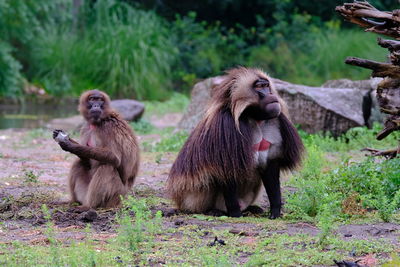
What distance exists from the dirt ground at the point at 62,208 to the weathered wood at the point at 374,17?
5.08 feet

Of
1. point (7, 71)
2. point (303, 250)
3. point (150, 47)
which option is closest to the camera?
point (303, 250)

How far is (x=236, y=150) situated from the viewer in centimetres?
607

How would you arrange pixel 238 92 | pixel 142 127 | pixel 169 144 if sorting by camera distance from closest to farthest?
pixel 238 92 → pixel 169 144 → pixel 142 127

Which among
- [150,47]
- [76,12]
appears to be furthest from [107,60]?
[76,12]

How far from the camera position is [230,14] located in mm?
25516

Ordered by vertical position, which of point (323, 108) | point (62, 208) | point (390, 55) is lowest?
point (62, 208)

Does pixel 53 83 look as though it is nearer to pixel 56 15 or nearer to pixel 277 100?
pixel 56 15

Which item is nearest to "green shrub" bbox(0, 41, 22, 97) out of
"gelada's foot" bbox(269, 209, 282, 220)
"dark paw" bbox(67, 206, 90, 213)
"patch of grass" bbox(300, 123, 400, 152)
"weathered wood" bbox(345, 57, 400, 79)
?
"patch of grass" bbox(300, 123, 400, 152)

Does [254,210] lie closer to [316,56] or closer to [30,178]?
[30,178]

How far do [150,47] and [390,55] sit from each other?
660 inches

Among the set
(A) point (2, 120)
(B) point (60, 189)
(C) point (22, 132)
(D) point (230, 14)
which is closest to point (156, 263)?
(B) point (60, 189)

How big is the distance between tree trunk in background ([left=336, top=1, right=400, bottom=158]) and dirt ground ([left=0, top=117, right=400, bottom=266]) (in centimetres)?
128

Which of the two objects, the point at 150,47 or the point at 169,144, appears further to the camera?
the point at 150,47

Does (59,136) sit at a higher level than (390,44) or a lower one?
lower
